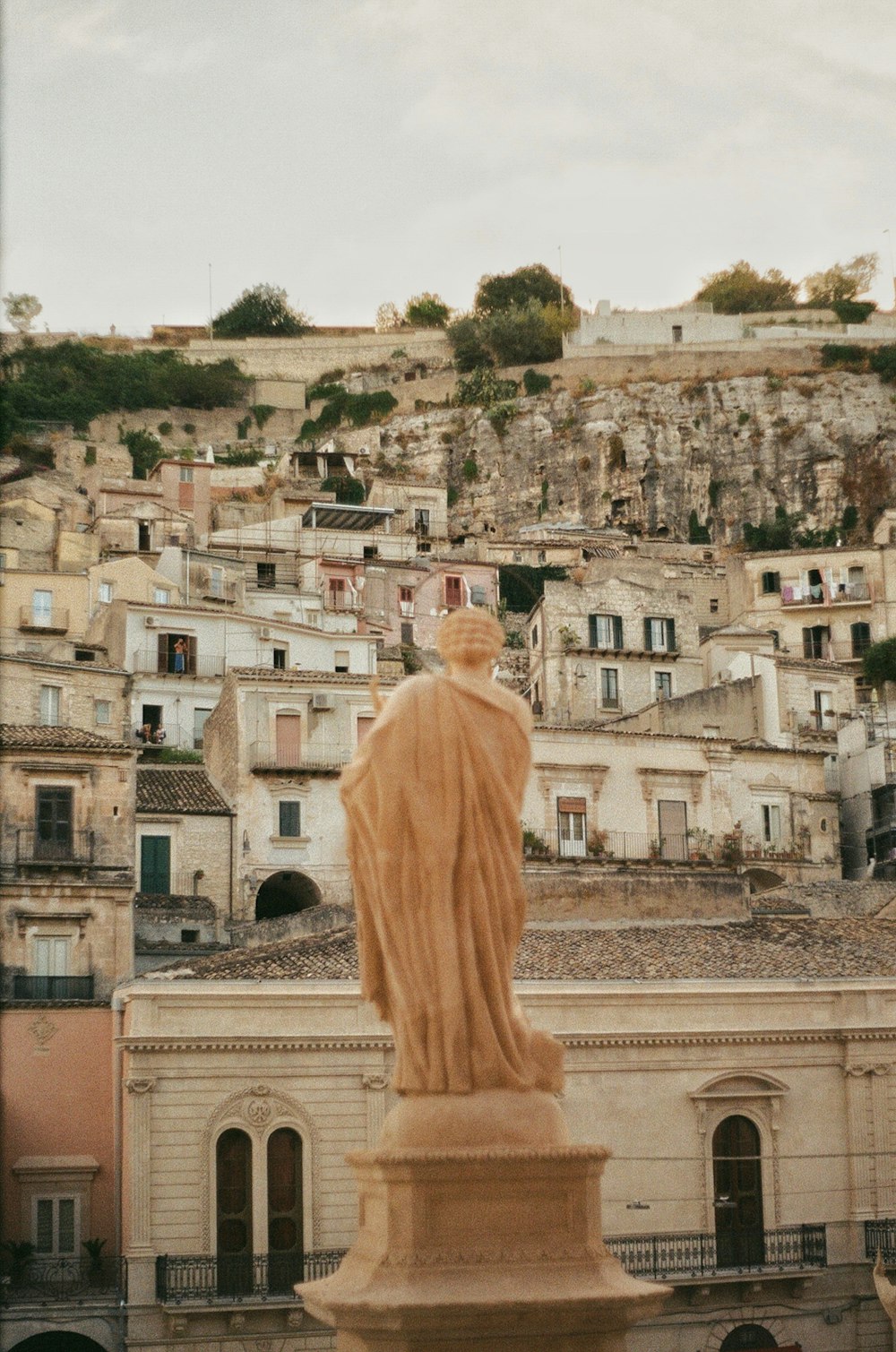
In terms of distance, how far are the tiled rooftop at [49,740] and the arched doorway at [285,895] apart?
25.6ft

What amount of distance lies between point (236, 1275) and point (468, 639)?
1805 centimetres

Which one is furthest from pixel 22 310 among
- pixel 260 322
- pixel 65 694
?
pixel 65 694

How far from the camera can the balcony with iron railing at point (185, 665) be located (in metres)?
49.4

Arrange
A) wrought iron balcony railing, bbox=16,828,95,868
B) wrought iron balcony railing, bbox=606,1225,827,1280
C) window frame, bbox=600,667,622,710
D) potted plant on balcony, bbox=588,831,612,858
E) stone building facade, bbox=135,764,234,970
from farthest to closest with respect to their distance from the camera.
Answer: window frame, bbox=600,667,622,710 → potted plant on balcony, bbox=588,831,612,858 → stone building facade, bbox=135,764,234,970 → wrought iron balcony railing, bbox=16,828,95,868 → wrought iron balcony railing, bbox=606,1225,827,1280

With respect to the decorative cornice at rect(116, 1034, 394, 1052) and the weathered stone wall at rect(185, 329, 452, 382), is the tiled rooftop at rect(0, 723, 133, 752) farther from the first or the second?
the weathered stone wall at rect(185, 329, 452, 382)

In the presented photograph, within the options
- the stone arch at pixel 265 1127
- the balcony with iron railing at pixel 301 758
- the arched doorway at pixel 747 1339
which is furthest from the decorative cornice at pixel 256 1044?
the balcony with iron railing at pixel 301 758

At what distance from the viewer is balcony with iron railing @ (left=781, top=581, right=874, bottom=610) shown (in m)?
63.2

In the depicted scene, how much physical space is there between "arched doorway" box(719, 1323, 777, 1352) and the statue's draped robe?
19242 millimetres

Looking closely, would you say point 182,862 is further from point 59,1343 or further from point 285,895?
point 59,1343

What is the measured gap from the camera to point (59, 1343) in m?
28.7

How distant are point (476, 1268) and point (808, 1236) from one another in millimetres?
19958

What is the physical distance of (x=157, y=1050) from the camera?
93.6ft

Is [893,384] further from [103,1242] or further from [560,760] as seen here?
[103,1242]

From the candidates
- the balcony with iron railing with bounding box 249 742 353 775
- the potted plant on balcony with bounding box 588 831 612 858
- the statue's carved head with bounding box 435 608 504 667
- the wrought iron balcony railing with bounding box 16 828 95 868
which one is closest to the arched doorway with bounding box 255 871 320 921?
the balcony with iron railing with bounding box 249 742 353 775
